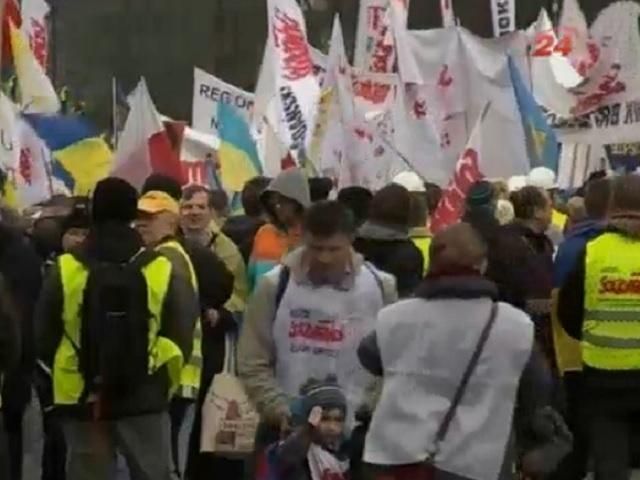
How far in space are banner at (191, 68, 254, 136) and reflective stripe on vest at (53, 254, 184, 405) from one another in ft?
36.8

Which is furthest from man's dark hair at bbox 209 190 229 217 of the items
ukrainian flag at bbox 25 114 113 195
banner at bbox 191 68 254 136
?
banner at bbox 191 68 254 136

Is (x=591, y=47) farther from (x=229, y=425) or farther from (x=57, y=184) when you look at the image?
(x=229, y=425)

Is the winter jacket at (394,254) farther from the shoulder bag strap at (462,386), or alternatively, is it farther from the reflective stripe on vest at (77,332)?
the shoulder bag strap at (462,386)

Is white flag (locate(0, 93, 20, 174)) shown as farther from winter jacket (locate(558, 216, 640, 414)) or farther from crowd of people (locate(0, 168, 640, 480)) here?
winter jacket (locate(558, 216, 640, 414))

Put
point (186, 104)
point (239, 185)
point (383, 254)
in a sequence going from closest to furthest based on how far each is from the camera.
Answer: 1. point (383, 254)
2. point (239, 185)
3. point (186, 104)

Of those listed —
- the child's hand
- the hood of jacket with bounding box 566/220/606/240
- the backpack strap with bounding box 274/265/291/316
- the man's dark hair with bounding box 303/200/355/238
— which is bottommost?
the child's hand

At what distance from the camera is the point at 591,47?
18.3 m

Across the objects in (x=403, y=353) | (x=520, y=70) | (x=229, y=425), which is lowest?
(x=229, y=425)

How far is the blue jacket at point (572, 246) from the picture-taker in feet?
29.5

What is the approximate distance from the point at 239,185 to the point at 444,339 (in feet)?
35.3

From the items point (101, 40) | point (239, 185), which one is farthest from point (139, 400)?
point (101, 40)

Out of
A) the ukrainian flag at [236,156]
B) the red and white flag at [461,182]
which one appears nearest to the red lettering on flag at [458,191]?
the red and white flag at [461,182]

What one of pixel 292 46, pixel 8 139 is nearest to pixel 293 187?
pixel 8 139

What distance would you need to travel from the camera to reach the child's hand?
694 centimetres
